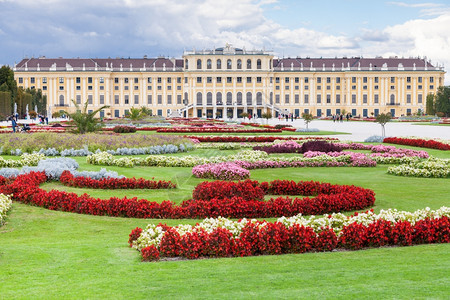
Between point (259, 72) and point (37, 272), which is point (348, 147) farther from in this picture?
point (259, 72)

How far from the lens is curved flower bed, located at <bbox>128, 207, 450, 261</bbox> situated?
530 centimetres

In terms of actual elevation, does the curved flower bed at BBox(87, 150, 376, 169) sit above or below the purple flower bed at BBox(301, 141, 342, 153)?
below

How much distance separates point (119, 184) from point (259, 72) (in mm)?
78093

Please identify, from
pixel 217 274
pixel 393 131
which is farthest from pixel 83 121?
pixel 393 131

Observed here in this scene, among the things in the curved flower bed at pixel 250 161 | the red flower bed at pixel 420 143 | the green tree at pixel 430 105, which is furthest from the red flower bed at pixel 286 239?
the green tree at pixel 430 105

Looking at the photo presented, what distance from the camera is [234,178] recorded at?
430 inches

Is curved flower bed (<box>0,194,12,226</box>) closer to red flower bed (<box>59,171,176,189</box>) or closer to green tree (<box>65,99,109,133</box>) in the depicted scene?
red flower bed (<box>59,171,176,189</box>)

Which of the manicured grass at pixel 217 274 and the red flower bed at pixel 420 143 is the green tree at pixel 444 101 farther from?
the manicured grass at pixel 217 274

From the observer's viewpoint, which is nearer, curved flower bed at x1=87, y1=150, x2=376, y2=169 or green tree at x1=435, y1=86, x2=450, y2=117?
curved flower bed at x1=87, y1=150, x2=376, y2=169

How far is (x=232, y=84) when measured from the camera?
87188mm

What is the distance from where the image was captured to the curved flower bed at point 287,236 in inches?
209

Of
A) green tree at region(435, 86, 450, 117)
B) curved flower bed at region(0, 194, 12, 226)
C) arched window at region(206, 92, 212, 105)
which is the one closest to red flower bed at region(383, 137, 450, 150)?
curved flower bed at region(0, 194, 12, 226)

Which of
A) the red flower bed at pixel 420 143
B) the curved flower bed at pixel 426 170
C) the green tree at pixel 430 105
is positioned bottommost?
the curved flower bed at pixel 426 170

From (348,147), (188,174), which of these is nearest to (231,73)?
(348,147)
